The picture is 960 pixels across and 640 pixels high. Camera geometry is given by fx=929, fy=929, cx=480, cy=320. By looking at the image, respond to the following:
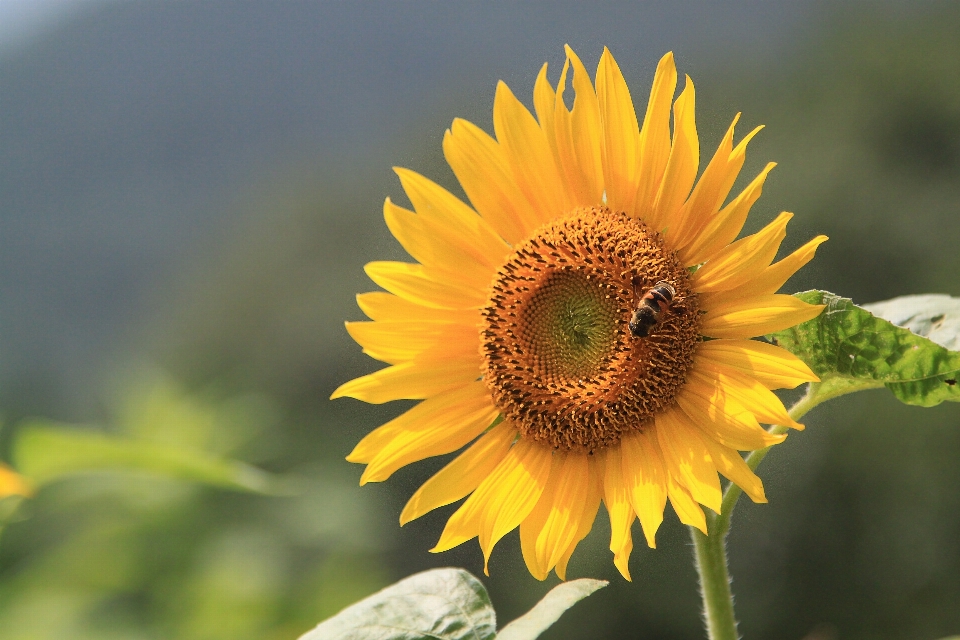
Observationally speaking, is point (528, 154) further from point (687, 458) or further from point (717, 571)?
point (717, 571)

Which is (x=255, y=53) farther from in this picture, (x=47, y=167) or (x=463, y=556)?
(x=463, y=556)

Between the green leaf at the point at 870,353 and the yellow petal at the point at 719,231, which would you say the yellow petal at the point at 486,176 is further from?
the green leaf at the point at 870,353

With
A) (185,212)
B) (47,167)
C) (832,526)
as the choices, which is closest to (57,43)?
(47,167)

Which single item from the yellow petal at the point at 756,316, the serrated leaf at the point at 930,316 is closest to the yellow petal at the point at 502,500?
the yellow petal at the point at 756,316

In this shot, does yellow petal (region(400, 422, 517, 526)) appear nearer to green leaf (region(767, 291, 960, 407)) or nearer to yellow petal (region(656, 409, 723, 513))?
yellow petal (region(656, 409, 723, 513))

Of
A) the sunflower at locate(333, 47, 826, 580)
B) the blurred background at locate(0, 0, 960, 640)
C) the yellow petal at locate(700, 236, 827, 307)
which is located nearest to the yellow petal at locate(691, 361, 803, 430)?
the sunflower at locate(333, 47, 826, 580)
